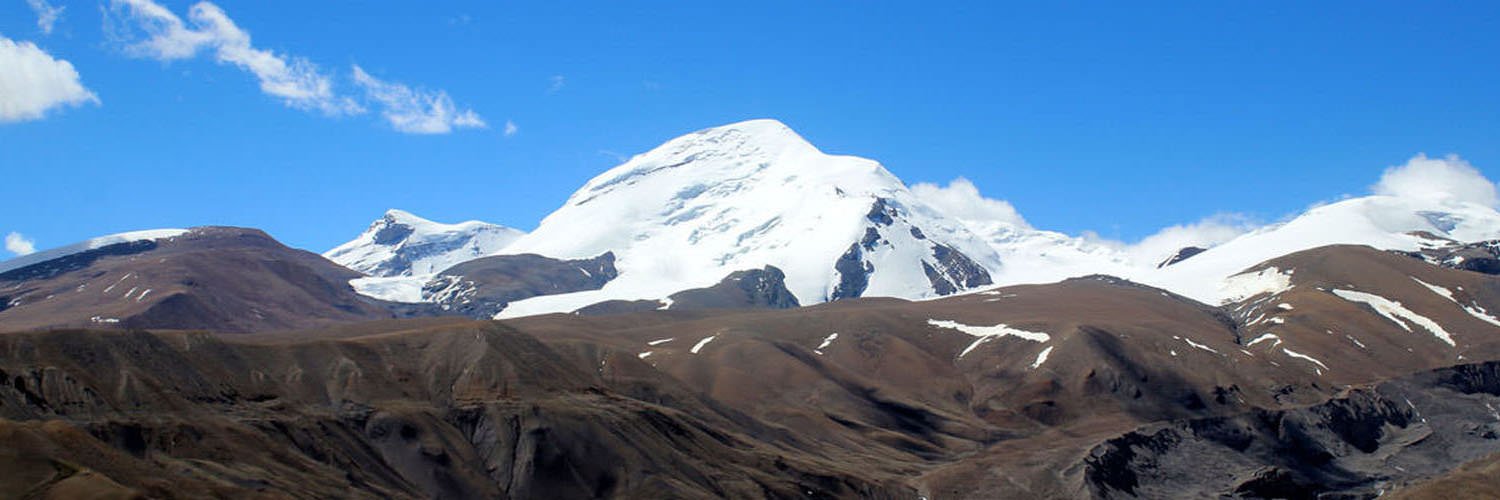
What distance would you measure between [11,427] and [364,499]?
27.5 meters

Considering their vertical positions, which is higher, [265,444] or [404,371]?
[404,371]

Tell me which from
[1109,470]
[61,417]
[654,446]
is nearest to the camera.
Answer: [61,417]

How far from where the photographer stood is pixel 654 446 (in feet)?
504

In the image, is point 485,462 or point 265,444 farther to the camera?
point 485,462

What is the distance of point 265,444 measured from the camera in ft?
404

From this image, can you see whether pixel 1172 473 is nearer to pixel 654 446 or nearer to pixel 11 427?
pixel 654 446

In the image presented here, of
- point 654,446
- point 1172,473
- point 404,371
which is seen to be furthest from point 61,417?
point 1172,473

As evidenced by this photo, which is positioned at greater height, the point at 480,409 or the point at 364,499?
the point at 480,409

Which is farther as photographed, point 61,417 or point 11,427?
point 61,417

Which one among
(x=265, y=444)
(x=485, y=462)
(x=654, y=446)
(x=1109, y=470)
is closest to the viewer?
(x=265, y=444)

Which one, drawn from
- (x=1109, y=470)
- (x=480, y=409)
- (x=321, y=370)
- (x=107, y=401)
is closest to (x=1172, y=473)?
(x=1109, y=470)

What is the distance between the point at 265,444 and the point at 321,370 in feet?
92.1

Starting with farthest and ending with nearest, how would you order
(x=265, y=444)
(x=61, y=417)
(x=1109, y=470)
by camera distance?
(x=1109, y=470), (x=265, y=444), (x=61, y=417)

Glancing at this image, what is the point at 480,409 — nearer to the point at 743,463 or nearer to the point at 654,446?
the point at 654,446
